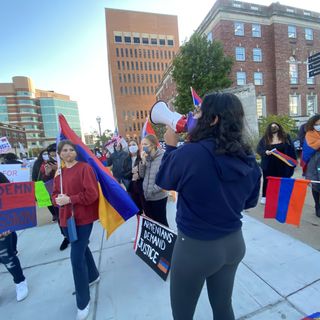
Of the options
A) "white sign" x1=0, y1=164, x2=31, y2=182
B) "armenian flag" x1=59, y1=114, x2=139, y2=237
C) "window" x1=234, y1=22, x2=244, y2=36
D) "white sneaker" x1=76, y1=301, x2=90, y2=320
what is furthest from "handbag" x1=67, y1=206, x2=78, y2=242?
"window" x1=234, y1=22, x2=244, y2=36

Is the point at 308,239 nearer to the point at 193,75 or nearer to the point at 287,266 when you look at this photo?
the point at 287,266

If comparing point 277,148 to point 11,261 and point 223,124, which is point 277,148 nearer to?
point 223,124

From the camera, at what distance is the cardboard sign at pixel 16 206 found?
2.33 m

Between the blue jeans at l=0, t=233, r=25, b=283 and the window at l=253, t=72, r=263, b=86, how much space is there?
79.9 ft

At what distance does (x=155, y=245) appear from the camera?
2531mm

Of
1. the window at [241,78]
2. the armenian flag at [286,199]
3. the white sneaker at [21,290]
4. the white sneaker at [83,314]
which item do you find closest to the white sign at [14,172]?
the white sneaker at [21,290]

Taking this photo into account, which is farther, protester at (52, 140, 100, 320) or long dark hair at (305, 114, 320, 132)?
long dark hair at (305, 114, 320, 132)

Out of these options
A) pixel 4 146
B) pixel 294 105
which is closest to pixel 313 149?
pixel 4 146

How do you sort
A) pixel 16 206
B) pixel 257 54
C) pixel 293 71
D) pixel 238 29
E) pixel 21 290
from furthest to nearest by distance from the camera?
pixel 293 71 < pixel 257 54 < pixel 238 29 < pixel 16 206 < pixel 21 290

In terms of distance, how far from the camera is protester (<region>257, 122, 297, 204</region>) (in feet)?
13.2

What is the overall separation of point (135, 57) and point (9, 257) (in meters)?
59.7

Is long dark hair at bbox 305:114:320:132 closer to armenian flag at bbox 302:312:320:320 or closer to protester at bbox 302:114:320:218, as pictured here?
protester at bbox 302:114:320:218

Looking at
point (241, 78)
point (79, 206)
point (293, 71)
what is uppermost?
point (293, 71)

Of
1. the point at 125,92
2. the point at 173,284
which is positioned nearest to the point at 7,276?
the point at 173,284
